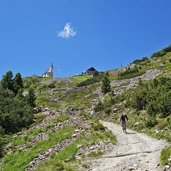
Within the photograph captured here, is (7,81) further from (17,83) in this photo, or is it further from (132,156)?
(132,156)

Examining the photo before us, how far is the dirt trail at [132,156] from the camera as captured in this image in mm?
23020

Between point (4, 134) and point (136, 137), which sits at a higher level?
point (4, 134)

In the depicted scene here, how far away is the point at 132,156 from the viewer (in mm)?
26203

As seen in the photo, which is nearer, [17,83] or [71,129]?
[71,129]

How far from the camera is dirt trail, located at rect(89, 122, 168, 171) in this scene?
23020mm

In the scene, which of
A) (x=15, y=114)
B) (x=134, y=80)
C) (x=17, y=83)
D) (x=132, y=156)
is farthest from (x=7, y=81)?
(x=132, y=156)

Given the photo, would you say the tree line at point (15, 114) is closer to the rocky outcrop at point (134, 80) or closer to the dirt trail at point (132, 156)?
the rocky outcrop at point (134, 80)

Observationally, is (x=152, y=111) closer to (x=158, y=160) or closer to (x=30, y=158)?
(x=30, y=158)

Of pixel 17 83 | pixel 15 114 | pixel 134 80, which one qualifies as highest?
pixel 17 83

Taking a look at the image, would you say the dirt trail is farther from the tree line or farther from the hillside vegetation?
the tree line

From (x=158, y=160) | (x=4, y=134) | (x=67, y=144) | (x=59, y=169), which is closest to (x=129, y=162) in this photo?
(x=158, y=160)

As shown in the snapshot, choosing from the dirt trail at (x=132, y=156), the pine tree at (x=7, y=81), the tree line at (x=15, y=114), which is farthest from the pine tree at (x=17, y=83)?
the dirt trail at (x=132, y=156)

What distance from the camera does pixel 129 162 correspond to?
24297 millimetres

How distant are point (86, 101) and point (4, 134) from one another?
28.7 meters
